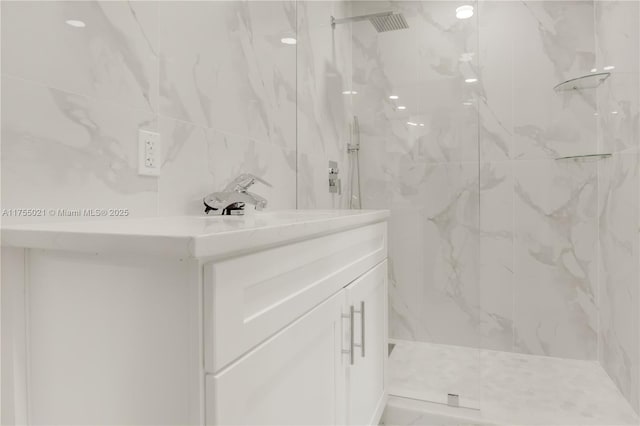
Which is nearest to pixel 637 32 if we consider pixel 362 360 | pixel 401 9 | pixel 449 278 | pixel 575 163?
pixel 575 163

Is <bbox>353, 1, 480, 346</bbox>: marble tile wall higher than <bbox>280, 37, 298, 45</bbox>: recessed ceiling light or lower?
lower

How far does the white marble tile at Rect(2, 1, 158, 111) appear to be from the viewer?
2.33ft

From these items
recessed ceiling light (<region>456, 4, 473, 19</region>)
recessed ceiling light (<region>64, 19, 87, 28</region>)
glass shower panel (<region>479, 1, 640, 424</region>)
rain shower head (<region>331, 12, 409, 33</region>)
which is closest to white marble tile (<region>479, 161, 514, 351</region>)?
glass shower panel (<region>479, 1, 640, 424</region>)

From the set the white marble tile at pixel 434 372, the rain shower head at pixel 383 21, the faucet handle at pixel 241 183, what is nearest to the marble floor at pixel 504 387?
the white marble tile at pixel 434 372

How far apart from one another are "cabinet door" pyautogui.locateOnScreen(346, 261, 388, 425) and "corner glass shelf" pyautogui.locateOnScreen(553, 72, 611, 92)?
149 centimetres

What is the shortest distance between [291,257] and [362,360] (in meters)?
0.62

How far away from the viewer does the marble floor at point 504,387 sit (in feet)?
5.29

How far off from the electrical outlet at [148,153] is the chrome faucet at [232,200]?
0.18 metres

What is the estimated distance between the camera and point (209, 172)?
122cm

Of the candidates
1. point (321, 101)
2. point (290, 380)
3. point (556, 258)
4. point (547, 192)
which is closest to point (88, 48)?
point (290, 380)

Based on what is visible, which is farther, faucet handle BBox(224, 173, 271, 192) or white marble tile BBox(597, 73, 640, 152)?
white marble tile BBox(597, 73, 640, 152)

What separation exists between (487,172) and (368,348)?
4.82ft

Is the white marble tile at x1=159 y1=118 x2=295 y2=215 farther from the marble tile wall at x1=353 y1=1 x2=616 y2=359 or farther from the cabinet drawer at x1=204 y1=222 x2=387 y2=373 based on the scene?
the marble tile wall at x1=353 y1=1 x2=616 y2=359

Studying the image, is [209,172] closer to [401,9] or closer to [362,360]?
[362,360]
